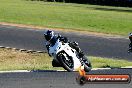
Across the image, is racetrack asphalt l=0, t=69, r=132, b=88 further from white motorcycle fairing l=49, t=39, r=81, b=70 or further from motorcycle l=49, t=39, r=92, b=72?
white motorcycle fairing l=49, t=39, r=81, b=70

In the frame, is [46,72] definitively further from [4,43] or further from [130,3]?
[130,3]

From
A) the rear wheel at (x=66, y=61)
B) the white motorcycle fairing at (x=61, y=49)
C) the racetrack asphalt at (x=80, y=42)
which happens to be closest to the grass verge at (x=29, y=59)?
the racetrack asphalt at (x=80, y=42)

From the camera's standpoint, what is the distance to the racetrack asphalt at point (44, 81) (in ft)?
33.7

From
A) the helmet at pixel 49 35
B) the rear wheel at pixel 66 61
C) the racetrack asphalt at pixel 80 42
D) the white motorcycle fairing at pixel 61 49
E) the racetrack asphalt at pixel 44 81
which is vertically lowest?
the racetrack asphalt at pixel 80 42

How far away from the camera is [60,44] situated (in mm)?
11984

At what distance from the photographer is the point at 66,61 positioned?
11891 millimetres

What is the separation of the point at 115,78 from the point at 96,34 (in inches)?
779

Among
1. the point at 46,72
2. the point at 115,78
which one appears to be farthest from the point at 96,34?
the point at 115,78

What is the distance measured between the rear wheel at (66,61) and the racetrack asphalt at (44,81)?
0.50 feet

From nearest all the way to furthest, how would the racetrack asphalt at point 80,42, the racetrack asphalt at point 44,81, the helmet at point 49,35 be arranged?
the racetrack asphalt at point 44,81 → the helmet at point 49,35 → the racetrack asphalt at point 80,42

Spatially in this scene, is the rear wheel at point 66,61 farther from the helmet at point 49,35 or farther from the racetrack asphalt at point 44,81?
the helmet at point 49,35

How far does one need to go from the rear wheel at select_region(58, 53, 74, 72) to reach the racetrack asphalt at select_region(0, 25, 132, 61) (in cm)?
705

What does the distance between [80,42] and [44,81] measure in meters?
12.6

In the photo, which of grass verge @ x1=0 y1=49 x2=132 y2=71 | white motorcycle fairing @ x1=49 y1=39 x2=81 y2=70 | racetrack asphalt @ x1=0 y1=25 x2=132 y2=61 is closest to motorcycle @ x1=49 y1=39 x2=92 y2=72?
white motorcycle fairing @ x1=49 y1=39 x2=81 y2=70
